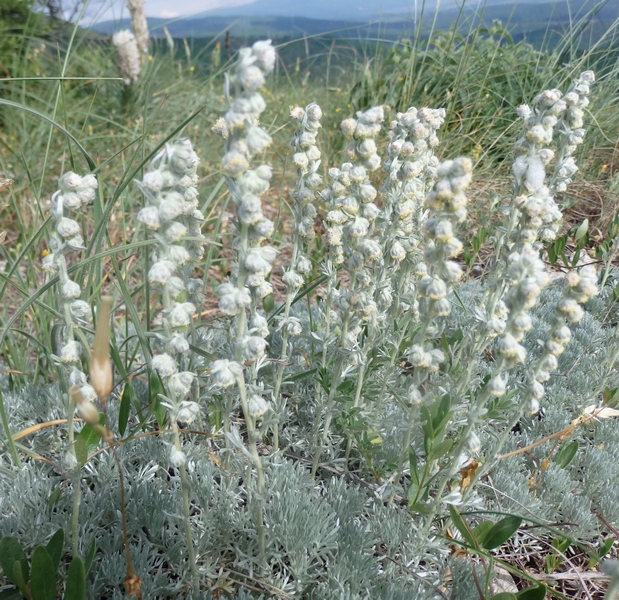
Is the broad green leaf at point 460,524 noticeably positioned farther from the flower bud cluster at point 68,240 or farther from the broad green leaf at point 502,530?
the flower bud cluster at point 68,240

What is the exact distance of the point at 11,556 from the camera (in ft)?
4.76

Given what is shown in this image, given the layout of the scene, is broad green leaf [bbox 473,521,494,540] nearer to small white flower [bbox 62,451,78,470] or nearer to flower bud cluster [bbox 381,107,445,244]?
flower bud cluster [bbox 381,107,445,244]

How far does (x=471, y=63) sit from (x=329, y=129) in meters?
1.80

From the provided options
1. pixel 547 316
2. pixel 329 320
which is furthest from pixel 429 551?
pixel 547 316

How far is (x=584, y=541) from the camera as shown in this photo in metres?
2.14

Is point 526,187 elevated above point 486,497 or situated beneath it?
elevated above

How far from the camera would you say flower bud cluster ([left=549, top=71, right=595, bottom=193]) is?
2146mm

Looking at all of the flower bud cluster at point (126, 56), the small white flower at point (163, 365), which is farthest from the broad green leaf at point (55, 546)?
the flower bud cluster at point (126, 56)

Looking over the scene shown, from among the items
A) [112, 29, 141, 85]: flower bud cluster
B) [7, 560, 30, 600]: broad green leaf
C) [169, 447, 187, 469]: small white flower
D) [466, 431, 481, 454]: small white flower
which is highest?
[112, 29, 141, 85]: flower bud cluster

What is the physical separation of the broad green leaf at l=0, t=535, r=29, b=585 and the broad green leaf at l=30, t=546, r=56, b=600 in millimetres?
142

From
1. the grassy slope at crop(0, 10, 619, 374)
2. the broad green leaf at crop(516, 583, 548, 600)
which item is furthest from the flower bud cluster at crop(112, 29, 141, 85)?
the broad green leaf at crop(516, 583, 548, 600)

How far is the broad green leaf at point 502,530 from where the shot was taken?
1.48 meters

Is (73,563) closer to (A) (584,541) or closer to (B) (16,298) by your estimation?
(A) (584,541)

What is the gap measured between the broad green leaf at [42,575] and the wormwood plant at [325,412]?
0.02 metres
